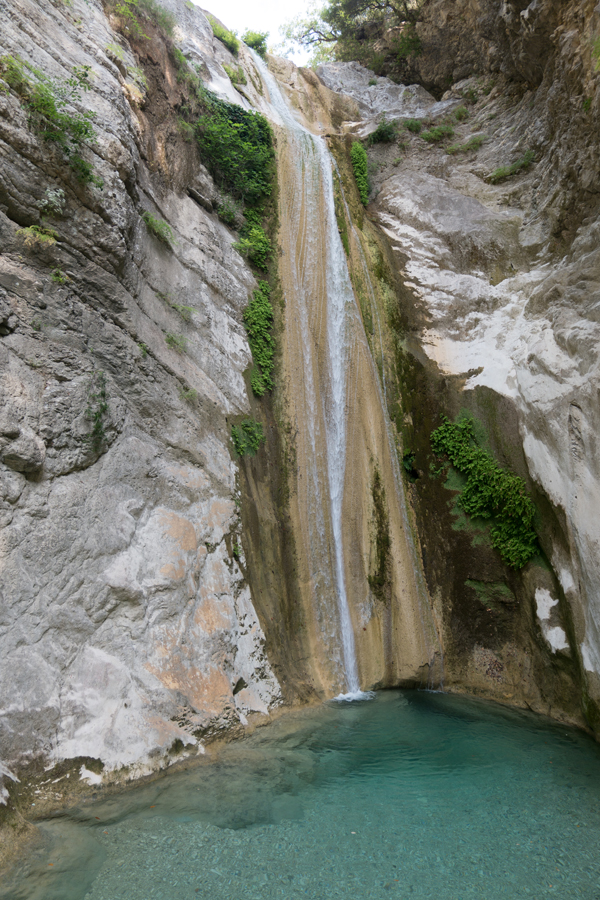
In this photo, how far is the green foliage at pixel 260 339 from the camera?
9516 millimetres

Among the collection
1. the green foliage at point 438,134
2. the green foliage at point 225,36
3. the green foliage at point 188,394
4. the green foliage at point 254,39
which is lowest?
the green foliage at point 188,394

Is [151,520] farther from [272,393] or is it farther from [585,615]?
[585,615]

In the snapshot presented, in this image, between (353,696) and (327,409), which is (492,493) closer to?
(327,409)

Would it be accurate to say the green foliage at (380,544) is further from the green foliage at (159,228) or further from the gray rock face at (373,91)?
the gray rock face at (373,91)

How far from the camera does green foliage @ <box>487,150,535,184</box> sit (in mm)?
11555

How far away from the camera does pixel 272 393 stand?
9688mm

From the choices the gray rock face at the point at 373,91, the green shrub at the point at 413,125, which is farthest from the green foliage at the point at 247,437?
the gray rock face at the point at 373,91

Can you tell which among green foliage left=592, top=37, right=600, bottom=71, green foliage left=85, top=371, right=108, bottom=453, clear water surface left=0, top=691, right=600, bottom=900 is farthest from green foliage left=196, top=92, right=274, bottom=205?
clear water surface left=0, top=691, right=600, bottom=900

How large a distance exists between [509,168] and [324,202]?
451cm

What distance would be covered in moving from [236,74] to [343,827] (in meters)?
17.9

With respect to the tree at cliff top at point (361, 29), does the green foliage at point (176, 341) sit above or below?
below

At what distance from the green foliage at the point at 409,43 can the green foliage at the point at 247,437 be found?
57.1 ft

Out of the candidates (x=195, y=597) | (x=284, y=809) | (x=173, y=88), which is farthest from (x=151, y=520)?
(x=173, y=88)

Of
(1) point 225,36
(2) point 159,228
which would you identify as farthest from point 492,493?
(1) point 225,36
